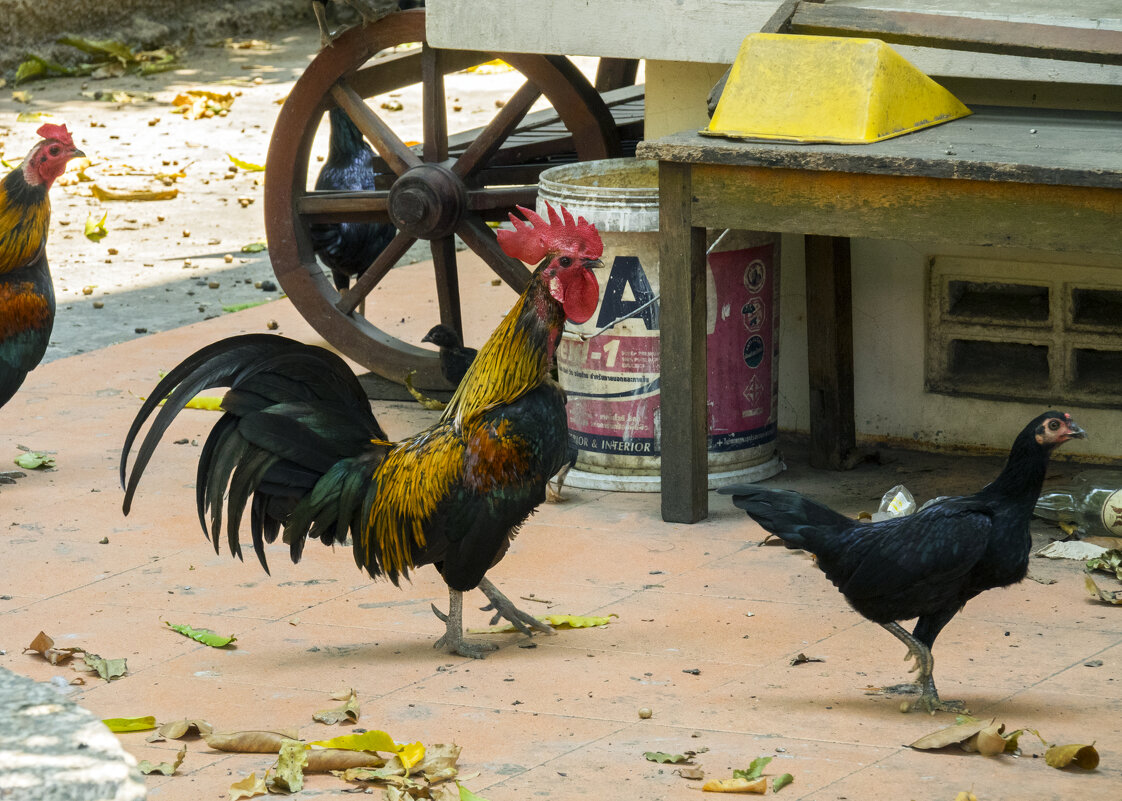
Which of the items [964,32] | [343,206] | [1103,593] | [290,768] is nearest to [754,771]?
[290,768]

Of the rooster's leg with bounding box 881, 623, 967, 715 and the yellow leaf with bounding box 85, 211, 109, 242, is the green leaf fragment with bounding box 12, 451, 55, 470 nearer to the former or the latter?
the rooster's leg with bounding box 881, 623, 967, 715

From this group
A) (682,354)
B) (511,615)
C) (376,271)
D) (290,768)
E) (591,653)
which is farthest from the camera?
(376,271)

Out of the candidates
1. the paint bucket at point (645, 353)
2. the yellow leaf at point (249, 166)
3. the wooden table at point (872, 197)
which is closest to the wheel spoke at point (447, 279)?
the paint bucket at point (645, 353)

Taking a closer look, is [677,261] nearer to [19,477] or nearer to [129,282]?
[19,477]

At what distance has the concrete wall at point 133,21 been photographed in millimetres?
14898

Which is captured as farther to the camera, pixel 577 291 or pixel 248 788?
pixel 577 291

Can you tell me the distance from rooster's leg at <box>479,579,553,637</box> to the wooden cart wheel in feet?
7.53

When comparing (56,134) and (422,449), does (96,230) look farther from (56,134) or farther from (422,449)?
(422,449)

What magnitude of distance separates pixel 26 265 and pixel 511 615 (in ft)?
9.29

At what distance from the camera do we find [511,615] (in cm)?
475

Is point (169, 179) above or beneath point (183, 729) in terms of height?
above

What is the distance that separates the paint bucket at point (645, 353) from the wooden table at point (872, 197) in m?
0.41

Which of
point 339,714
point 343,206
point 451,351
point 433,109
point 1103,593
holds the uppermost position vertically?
point 433,109

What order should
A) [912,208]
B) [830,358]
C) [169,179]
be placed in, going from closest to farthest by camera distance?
1. [912,208]
2. [830,358]
3. [169,179]
